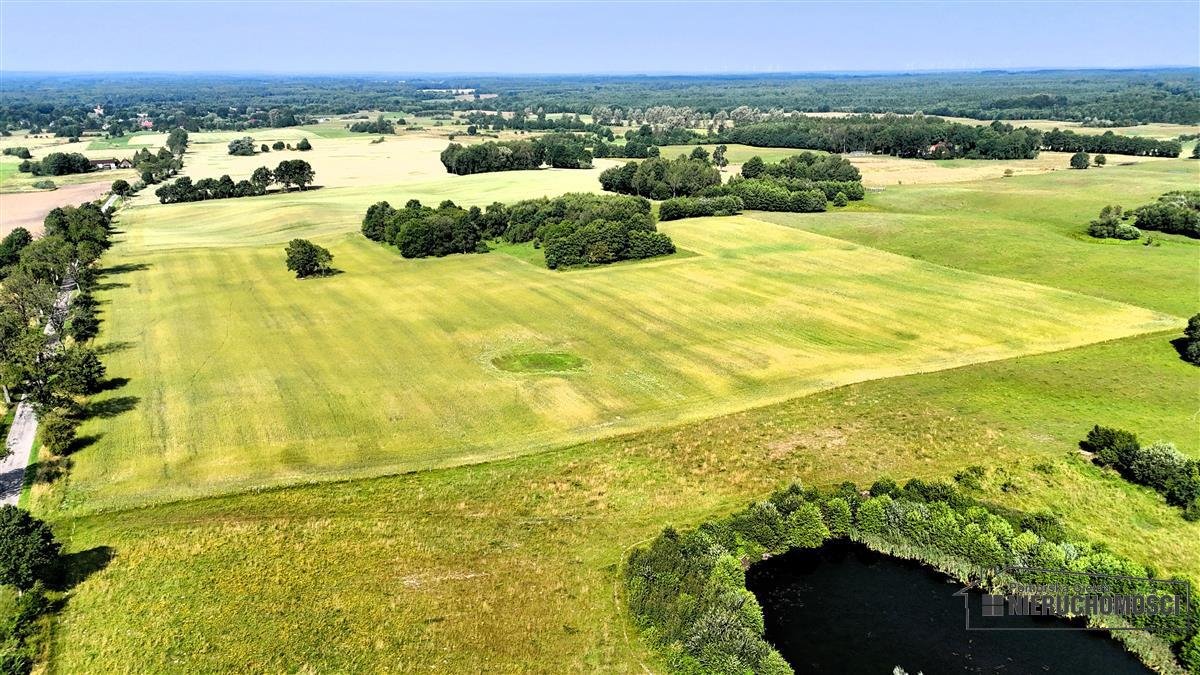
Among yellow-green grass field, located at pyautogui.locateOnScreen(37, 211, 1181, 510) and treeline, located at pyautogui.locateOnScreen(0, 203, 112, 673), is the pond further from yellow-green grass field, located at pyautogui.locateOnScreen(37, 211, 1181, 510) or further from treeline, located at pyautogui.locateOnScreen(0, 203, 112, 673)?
treeline, located at pyautogui.locateOnScreen(0, 203, 112, 673)

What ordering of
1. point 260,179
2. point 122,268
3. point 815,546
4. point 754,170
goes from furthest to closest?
point 260,179 → point 754,170 → point 122,268 → point 815,546

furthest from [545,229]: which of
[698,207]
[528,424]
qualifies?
[528,424]

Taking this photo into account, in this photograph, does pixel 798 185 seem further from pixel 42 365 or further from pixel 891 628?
pixel 42 365

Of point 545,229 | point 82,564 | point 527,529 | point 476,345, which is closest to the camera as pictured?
point 82,564

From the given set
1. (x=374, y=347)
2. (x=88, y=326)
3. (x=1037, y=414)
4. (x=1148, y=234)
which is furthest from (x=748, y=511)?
(x=1148, y=234)

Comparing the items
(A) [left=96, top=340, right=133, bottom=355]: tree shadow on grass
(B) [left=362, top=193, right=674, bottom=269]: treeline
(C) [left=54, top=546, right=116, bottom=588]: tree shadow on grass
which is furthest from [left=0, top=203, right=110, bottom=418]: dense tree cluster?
(B) [left=362, top=193, right=674, bottom=269]: treeline

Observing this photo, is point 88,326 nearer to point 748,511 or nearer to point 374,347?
point 374,347

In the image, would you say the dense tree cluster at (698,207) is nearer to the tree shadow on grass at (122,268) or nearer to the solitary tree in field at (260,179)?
the tree shadow on grass at (122,268)
